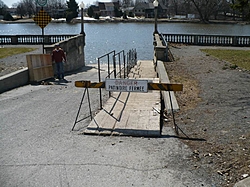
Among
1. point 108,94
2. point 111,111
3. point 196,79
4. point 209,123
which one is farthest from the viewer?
point 196,79

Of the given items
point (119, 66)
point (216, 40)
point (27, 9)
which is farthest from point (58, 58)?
point (27, 9)

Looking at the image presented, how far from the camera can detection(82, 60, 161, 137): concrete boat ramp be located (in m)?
7.91

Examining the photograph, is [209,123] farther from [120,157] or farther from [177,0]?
[177,0]

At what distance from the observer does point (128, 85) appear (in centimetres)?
845

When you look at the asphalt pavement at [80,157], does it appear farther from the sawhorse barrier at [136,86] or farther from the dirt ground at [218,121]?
the sawhorse barrier at [136,86]

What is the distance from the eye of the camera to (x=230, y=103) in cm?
985

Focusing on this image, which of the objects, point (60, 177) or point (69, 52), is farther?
point (69, 52)

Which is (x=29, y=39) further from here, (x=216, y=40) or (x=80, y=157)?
(x=80, y=157)

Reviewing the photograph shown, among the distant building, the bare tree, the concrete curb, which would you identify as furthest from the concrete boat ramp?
the bare tree

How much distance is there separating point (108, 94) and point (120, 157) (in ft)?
18.2

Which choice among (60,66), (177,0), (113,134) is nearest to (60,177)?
(113,134)

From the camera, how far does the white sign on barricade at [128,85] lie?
8.38m

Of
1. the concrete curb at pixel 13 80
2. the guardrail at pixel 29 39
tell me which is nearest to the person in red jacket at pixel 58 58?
the concrete curb at pixel 13 80

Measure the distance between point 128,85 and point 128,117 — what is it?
875mm
